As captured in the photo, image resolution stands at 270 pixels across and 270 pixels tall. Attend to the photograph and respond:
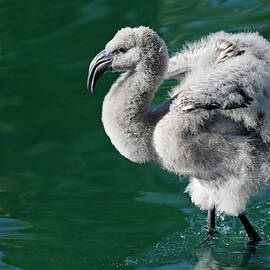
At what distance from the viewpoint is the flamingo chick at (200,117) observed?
4.96 m

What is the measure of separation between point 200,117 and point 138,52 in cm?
60

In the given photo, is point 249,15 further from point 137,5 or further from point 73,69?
point 73,69

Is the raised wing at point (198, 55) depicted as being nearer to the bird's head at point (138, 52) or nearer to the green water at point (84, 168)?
the bird's head at point (138, 52)

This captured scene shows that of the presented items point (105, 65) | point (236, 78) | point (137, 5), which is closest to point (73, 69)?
point (137, 5)

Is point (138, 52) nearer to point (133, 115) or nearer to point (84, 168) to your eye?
point (133, 115)

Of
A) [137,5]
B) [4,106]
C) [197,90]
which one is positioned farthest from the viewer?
[137,5]

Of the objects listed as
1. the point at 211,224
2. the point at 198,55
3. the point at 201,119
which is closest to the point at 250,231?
the point at 211,224

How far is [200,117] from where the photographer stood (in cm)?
498

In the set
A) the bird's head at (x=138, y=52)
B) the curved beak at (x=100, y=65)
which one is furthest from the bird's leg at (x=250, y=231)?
the curved beak at (x=100, y=65)

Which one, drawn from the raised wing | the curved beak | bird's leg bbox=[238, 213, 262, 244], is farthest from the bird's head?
bird's leg bbox=[238, 213, 262, 244]

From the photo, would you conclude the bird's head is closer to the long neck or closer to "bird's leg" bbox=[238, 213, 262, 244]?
the long neck

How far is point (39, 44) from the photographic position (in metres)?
9.05

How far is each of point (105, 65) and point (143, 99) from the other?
352 millimetres

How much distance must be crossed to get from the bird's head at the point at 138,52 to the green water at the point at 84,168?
1391 mm
